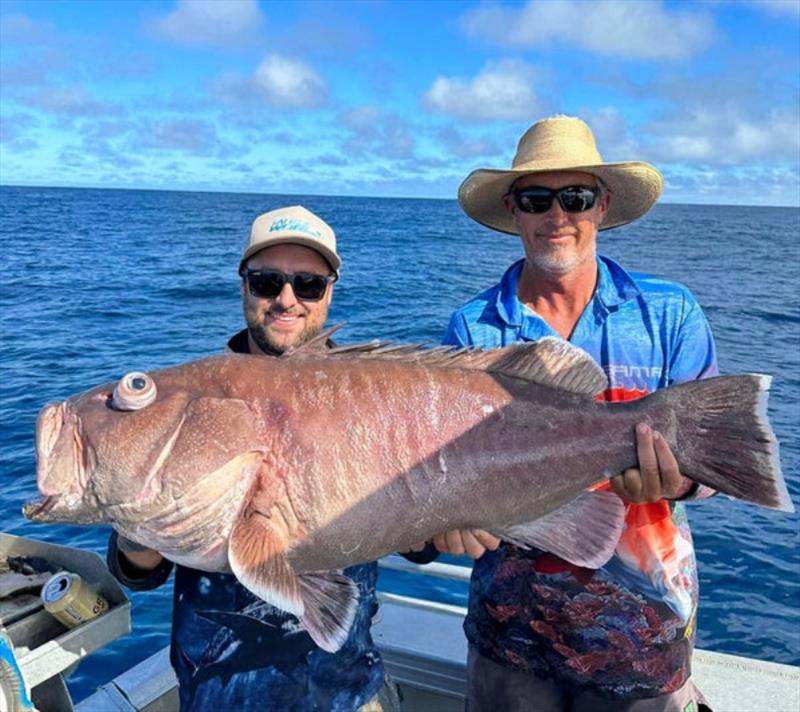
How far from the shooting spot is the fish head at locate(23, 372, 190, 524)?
7.61 ft

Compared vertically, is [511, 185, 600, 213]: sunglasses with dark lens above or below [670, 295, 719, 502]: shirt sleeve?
above

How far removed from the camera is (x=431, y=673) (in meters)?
4.12

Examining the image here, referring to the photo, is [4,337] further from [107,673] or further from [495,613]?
[495,613]

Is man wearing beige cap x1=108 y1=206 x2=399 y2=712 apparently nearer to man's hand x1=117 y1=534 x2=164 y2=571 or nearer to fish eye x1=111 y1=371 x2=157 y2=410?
man's hand x1=117 y1=534 x2=164 y2=571

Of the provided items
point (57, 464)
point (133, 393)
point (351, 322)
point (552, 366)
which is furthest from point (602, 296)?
point (351, 322)

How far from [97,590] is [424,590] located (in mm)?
5477

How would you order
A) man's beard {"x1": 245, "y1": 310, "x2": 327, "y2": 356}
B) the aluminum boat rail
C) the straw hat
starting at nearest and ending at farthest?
man's beard {"x1": 245, "y1": 310, "x2": 327, "y2": 356} < the straw hat < the aluminum boat rail

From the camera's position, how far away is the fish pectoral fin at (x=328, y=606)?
242 cm

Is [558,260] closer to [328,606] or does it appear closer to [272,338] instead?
[272,338]

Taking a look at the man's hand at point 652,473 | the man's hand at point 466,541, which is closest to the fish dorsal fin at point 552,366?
the man's hand at point 652,473

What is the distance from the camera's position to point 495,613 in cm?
307

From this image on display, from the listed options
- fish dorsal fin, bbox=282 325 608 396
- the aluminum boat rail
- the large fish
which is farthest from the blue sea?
fish dorsal fin, bbox=282 325 608 396

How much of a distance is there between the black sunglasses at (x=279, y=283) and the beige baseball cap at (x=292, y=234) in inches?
4.6

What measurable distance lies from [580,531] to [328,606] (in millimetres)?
957
